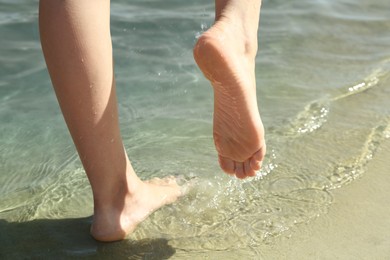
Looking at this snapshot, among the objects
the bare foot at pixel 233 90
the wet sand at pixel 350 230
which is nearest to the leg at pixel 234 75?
the bare foot at pixel 233 90

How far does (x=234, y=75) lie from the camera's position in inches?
68.3

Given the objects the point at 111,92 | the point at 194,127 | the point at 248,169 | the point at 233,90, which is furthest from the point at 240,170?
the point at 194,127

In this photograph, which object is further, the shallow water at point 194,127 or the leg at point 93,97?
the shallow water at point 194,127

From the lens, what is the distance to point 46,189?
2213 millimetres

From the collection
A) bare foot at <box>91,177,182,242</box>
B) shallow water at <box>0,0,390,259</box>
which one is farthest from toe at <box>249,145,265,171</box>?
bare foot at <box>91,177,182,242</box>

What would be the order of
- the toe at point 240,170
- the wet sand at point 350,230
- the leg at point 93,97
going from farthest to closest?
the toe at point 240,170, the wet sand at point 350,230, the leg at point 93,97

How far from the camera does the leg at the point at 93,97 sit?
5.52 feet

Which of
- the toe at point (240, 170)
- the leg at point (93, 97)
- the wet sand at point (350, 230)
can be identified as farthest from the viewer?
the toe at point (240, 170)

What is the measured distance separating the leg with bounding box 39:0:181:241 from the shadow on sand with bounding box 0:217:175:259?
0.04 metres

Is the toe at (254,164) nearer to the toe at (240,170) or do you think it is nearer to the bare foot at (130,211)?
the toe at (240,170)

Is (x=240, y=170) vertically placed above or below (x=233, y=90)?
below

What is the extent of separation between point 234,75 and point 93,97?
34 cm

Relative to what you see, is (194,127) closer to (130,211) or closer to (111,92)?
(130,211)

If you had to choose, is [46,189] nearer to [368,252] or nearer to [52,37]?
[52,37]
